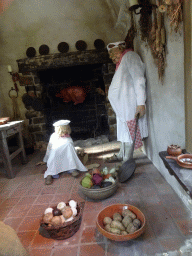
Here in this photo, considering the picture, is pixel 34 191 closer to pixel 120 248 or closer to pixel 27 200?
pixel 27 200

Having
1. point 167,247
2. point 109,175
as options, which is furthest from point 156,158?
point 167,247

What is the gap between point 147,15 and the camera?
7.32ft

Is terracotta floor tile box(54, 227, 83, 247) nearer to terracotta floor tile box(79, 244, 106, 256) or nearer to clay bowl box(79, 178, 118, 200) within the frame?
terracotta floor tile box(79, 244, 106, 256)

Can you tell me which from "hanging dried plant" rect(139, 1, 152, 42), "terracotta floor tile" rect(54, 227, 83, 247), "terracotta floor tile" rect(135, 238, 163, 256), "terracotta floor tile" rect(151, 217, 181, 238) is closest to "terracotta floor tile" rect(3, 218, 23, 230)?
"terracotta floor tile" rect(54, 227, 83, 247)

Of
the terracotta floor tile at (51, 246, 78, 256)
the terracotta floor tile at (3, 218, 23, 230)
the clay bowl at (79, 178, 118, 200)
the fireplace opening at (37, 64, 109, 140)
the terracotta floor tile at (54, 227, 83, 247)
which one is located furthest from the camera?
the fireplace opening at (37, 64, 109, 140)

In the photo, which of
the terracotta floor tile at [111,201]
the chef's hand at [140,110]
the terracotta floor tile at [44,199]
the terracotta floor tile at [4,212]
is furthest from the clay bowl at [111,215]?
the chef's hand at [140,110]

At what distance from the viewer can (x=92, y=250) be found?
1.63 metres

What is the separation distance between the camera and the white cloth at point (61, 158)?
9.77 feet

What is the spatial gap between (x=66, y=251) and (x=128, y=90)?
2.16 metres

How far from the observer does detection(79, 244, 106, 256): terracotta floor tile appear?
159 cm

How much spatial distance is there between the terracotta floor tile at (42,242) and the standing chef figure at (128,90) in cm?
174

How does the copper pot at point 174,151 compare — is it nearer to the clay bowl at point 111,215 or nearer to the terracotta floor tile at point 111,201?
the clay bowl at point 111,215

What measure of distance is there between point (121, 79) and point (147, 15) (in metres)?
0.88

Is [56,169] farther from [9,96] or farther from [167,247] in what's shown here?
[9,96]
